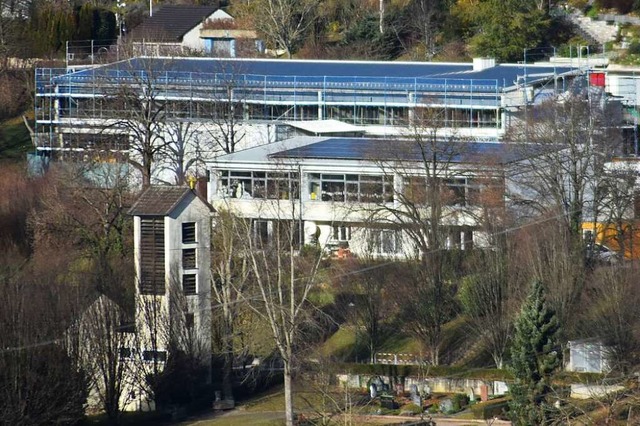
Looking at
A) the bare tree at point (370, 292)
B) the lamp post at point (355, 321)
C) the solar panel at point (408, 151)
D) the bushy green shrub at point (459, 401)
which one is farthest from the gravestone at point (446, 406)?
the solar panel at point (408, 151)

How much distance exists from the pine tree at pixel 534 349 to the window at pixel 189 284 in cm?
584

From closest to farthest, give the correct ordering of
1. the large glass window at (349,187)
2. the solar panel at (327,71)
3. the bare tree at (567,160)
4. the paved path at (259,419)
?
the paved path at (259,419) < the bare tree at (567,160) < the large glass window at (349,187) < the solar panel at (327,71)

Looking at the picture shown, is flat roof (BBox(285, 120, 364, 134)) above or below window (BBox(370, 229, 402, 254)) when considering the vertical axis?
above

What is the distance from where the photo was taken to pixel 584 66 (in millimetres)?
46469

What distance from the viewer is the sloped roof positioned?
29719 millimetres

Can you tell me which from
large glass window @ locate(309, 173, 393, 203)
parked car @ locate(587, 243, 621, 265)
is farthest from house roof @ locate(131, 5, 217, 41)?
parked car @ locate(587, 243, 621, 265)

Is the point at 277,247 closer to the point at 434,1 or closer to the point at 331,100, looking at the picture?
the point at 331,100

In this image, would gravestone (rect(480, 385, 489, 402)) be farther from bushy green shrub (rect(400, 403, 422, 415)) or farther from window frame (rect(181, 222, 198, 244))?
window frame (rect(181, 222, 198, 244))

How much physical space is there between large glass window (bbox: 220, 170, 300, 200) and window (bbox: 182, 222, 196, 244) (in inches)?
220

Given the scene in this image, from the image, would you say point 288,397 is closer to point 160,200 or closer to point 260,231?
point 160,200

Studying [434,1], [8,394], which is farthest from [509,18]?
[8,394]

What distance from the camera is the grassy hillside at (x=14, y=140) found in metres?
47.5

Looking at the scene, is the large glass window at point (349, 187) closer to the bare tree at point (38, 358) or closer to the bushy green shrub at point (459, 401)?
the bushy green shrub at point (459, 401)

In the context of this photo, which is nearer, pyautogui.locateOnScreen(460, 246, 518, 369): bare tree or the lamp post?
pyautogui.locateOnScreen(460, 246, 518, 369): bare tree
